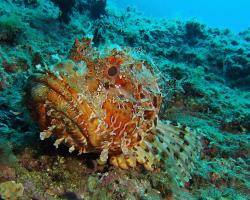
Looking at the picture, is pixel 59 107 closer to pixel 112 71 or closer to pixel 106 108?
pixel 106 108

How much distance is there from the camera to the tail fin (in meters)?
4.10

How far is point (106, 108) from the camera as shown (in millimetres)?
3250

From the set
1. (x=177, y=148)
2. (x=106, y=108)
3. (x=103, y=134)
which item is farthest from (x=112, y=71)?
(x=177, y=148)

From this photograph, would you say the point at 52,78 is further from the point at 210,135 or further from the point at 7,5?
the point at 7,5

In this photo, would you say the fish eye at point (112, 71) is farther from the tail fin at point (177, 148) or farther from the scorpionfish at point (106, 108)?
the tail fin at point (177, 148)

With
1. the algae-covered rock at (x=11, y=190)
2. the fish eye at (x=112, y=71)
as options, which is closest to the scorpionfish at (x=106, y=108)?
the fish eye at (x=112, y=71)

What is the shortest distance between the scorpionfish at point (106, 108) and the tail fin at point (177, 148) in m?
0.01

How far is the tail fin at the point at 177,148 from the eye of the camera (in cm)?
410

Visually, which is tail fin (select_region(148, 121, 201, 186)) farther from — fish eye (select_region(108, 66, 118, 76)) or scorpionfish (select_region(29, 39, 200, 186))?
fish eye (select_region(108, 66, 118, 76))

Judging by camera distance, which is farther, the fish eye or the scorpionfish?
the fish eye

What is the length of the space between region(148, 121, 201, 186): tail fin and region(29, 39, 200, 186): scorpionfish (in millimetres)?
14

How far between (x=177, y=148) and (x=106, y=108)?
5.29 ft

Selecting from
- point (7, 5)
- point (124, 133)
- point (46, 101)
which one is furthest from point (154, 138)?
point (7, 5)

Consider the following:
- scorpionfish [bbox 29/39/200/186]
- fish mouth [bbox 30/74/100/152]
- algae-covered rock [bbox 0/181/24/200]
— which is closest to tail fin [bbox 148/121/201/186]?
scorpionfish [bbox 29/39/200/186]
